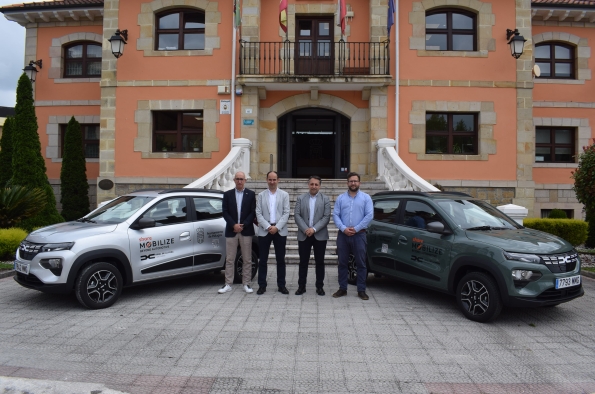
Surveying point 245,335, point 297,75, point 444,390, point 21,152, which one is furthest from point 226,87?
point 444,390

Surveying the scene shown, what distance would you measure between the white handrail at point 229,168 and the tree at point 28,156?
13.9ft

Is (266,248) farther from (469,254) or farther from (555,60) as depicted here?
(555,60)

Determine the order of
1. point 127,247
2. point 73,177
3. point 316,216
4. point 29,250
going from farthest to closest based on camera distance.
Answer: point 73,177 < point 316,216 < point 127,247 < point 29,250

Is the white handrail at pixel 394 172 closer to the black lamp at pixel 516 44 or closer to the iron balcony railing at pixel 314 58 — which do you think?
the iron balcony railing at pixel 314 58

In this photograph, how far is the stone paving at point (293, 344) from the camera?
3.73m

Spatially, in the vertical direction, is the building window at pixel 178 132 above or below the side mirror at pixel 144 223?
above

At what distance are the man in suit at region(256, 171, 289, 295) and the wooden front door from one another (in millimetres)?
8626

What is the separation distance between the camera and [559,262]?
17.3 ft

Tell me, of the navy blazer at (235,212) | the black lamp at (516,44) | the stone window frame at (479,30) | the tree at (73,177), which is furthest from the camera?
the tree at (73,177)

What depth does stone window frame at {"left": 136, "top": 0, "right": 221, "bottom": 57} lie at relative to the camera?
14.2 metres

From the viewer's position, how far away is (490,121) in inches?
544

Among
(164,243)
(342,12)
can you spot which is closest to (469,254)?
(164,243)

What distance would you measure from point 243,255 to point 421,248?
2.75 meters

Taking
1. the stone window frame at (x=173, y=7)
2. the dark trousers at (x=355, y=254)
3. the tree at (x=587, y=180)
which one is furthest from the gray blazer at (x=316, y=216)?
the stone window frame at (x=173, y=7)
